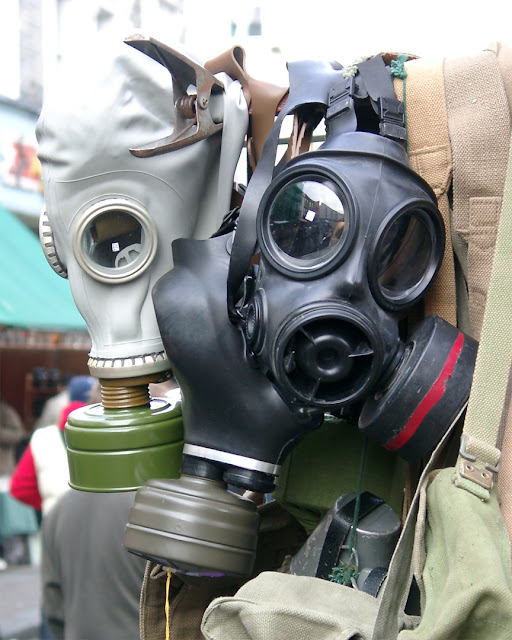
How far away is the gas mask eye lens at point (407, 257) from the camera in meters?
1.05

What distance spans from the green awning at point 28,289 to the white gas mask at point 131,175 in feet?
13.9

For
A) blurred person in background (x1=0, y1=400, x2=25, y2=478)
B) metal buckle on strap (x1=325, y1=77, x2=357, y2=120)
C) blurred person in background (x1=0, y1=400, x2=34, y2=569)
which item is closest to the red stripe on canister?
metal buckle on strap (x1=325, y1=77, x2=357, y2=120)

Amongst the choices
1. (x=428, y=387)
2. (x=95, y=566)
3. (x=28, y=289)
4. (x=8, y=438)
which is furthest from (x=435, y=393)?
(x=8, y=438)

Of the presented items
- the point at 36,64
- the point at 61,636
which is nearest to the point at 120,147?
the point at 61,636

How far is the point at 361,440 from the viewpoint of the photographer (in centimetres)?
140

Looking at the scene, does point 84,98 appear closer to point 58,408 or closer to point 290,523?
point 290,523

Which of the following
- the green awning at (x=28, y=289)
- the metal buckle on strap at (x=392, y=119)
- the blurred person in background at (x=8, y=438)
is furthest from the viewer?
the blurred person in background at (x=8, y=438)

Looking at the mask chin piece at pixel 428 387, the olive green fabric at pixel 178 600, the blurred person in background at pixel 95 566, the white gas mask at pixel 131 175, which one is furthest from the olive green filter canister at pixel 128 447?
the blurred person in background at pixel 95 566

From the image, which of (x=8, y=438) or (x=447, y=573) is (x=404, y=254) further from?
(x=8, y=438)

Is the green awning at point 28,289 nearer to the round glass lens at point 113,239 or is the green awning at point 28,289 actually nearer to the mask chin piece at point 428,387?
the round glass lens at point 113,239

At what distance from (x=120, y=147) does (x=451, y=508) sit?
2.56 ft

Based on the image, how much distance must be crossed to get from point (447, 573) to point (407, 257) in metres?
0.43

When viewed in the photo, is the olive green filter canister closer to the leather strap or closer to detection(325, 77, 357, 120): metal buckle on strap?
the leather strap

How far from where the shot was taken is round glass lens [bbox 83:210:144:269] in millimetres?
1340
